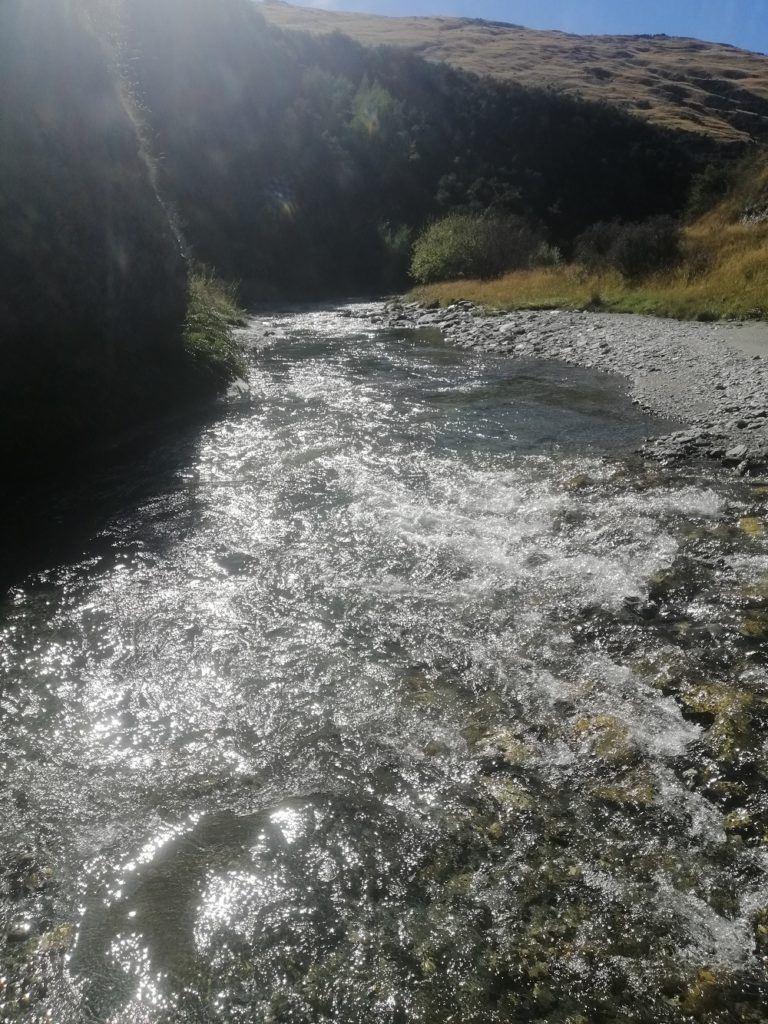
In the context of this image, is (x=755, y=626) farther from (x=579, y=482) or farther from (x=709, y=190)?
(x=709, y=190)

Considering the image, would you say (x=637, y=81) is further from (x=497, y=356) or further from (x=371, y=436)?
(x=371, y=436)

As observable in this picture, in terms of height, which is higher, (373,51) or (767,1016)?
(373,51)

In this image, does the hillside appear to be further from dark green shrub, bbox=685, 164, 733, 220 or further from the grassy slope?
the grassy slope

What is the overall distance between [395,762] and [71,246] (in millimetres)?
10287

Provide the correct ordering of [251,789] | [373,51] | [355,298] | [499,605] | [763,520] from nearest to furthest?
[251,789] → [499,605] → [763,520] → [355,298] → [373,51]

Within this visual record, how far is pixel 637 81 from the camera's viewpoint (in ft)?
374

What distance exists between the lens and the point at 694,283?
906 inches

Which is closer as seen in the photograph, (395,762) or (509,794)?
(509,794)

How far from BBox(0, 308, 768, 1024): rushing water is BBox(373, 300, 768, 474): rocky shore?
72.1 inches

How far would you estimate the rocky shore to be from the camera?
10367mm

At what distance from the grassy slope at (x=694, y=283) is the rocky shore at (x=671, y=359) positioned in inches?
43.9

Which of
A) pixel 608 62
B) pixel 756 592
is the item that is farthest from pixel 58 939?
pixel 608 62

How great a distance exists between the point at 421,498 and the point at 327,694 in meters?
4.16

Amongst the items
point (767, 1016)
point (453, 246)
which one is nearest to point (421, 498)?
point (767, 1016)
